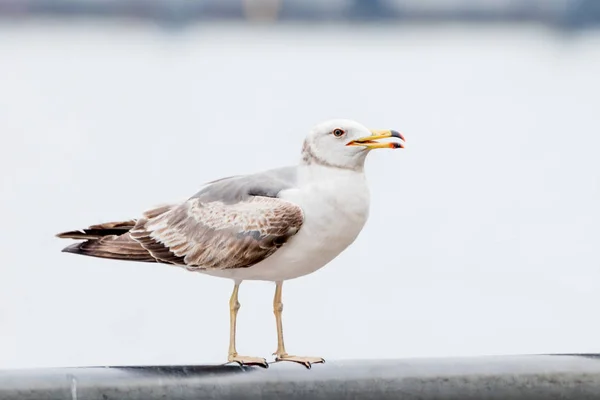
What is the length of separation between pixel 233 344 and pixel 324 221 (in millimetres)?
156

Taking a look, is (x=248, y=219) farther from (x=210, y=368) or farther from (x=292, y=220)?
(x=210, y=368)

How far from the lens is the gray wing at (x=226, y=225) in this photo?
39.1 inches

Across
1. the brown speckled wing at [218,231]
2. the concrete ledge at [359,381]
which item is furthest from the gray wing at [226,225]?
the concrete ledge at [359,381]

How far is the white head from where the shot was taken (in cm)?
99

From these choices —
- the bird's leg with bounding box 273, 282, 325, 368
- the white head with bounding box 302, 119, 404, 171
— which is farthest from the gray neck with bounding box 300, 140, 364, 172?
the bird's leg with bounding box 273, 282, 325, 368

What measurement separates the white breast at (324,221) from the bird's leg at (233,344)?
3.2 inches

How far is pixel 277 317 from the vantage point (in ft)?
3.59

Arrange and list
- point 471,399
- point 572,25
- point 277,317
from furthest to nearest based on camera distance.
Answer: point 572,25
point 277,317
point 471,399

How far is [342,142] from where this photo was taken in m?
1.00

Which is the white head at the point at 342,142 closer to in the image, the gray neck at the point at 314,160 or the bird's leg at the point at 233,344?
the gray neck at the point at 314,160

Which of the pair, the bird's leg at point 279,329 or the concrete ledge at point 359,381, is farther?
the bird's leg at point 279,329

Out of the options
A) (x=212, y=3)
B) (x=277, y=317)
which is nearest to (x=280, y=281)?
(x=277, y=317)

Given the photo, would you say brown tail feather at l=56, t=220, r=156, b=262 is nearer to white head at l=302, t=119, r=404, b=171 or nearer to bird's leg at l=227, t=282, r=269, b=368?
bird's leg at l=227, t=282, r=269, b=368

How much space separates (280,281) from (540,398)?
11.9 inches
